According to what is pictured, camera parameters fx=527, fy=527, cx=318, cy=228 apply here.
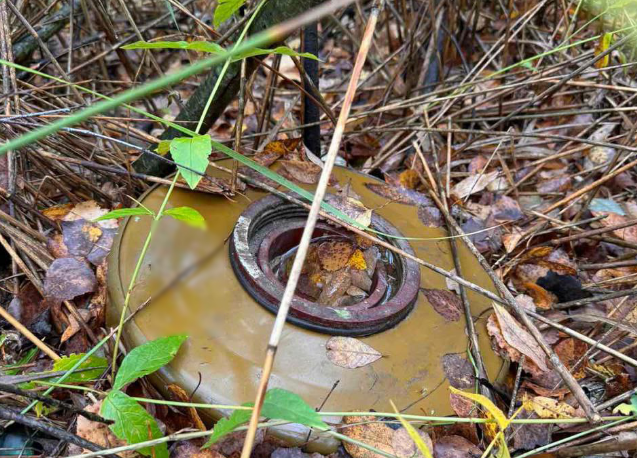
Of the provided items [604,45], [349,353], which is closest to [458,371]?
[349,353]

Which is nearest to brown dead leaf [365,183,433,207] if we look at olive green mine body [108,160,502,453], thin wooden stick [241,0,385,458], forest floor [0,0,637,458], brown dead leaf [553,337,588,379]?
forest floor [0,0,637,458]

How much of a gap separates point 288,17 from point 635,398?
148cm

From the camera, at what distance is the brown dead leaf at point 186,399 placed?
4.31ft

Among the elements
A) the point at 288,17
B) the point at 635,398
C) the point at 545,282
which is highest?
the point at 288,17

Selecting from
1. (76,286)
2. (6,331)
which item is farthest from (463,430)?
(6,331)

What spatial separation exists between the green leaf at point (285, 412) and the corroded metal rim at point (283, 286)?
50cm

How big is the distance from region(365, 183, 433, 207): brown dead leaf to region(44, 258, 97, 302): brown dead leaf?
107cm

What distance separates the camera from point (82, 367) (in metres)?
1.45

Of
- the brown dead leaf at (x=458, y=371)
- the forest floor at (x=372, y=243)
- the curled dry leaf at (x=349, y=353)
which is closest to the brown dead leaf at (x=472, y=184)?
the forest floor at (x=372, y=243)

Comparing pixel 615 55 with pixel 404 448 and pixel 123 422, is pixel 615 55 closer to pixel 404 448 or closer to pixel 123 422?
pixel 404 448

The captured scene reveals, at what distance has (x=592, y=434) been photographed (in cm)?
150

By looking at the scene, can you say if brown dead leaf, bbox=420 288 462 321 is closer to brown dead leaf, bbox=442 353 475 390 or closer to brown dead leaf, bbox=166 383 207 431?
brown dead leaf, bbox=442 353 475 390

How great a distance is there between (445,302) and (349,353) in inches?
16.8

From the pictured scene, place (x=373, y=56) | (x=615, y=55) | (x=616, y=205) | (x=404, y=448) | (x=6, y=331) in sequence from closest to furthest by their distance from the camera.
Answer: (x=404, y=448) → (x=6, y=331) → (x=616, y=205) → (x=615, y=55) → (x=373, y=56)
